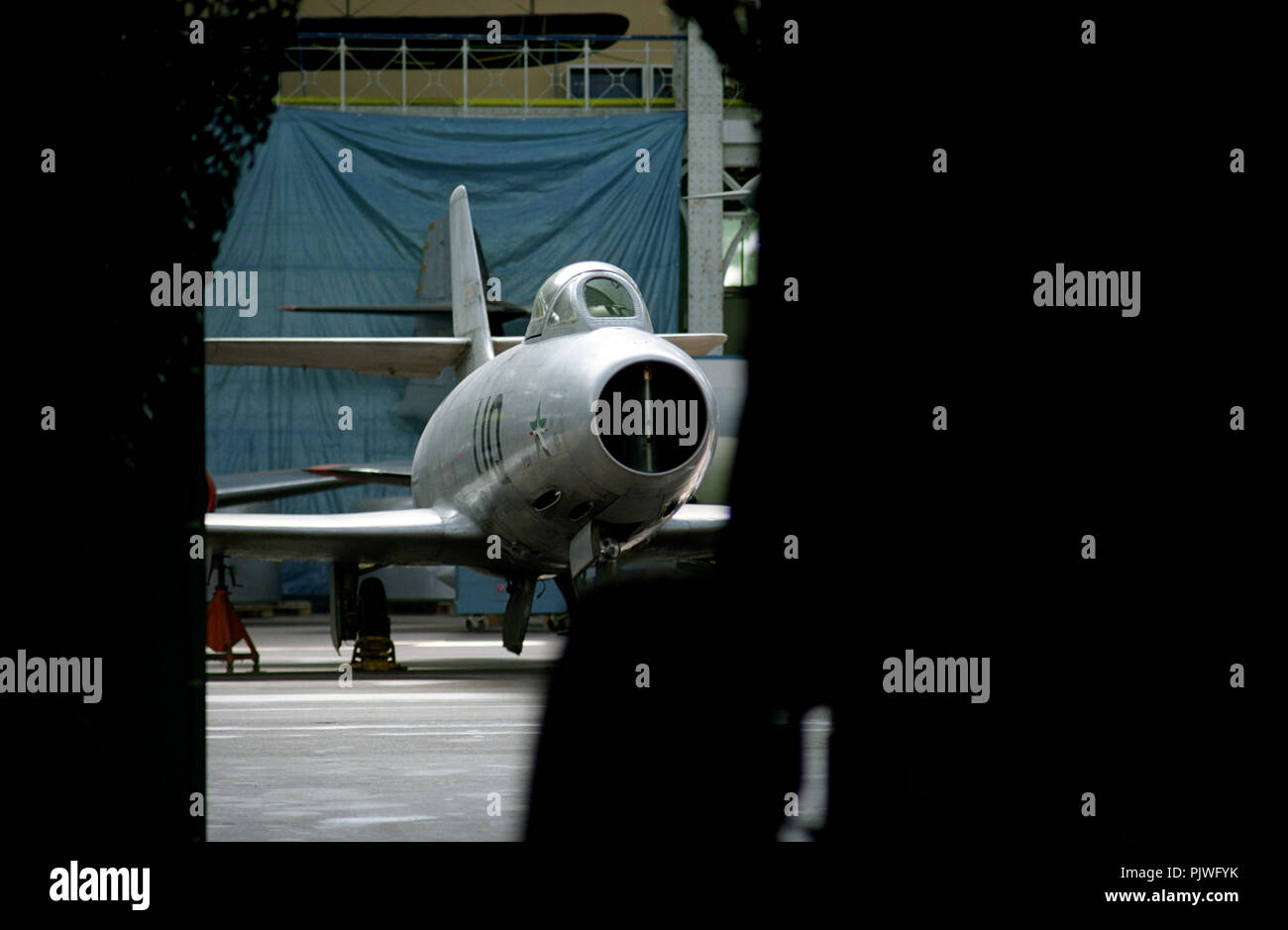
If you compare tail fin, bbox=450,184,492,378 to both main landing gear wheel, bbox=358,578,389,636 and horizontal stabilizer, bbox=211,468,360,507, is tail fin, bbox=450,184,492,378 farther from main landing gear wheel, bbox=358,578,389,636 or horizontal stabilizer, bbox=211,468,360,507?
horizontal stabilizer, bbox=211,468,360,507

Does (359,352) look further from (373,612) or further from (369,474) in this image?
(373,612)

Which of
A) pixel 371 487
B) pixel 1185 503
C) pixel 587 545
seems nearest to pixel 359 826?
pixel 1185 503

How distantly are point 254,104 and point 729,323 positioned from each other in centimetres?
1958

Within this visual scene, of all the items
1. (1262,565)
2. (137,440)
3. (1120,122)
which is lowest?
(1262,565)

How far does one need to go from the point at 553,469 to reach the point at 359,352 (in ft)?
16.7

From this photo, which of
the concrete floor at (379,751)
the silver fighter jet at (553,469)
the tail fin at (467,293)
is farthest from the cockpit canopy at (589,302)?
the tail fin at (467,293)

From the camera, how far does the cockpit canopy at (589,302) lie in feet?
38.8

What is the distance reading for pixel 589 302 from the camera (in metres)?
11.9

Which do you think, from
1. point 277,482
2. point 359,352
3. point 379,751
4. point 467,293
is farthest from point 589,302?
point 277,482

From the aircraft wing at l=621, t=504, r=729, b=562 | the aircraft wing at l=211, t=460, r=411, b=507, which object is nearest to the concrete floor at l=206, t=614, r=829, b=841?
the aircraft wing at l=621, t=504, r=729, b=562

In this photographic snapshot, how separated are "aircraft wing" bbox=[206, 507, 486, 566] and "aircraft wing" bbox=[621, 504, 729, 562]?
61.1 inches

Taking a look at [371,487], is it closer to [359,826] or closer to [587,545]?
[587,545]
